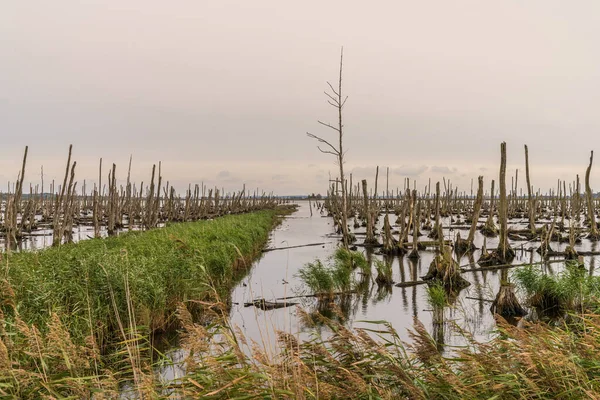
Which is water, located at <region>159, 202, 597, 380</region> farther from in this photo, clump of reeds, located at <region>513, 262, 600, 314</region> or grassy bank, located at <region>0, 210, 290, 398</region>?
grassy bank, located at <region>0, 210, 290, 398</region>

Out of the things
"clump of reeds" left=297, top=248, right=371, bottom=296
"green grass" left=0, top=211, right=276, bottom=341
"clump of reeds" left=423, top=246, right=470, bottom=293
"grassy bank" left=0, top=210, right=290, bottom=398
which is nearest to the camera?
"grassy bank" left=0, top=210, right=290, bottom=398

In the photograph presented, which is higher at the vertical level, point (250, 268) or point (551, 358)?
point (551, 358)

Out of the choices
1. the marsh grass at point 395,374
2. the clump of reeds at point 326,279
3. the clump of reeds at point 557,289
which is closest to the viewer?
the marsh grass at point 395,374

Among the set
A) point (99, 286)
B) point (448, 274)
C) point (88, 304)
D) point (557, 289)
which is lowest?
point (448, 274)

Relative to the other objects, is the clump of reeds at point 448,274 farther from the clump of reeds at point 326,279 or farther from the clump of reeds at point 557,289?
the clump of reeds at point 326,279

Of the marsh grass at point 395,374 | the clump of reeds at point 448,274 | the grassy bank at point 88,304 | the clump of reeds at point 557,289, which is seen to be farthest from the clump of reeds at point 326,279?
the marsh grass at point 395,374

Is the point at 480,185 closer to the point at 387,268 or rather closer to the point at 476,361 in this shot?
the point at 387,268

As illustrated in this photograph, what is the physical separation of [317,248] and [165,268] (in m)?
15.3

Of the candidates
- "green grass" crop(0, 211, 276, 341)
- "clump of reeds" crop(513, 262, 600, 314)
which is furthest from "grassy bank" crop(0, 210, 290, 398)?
"clump of reeds" crop(513, 262, 600, 314)

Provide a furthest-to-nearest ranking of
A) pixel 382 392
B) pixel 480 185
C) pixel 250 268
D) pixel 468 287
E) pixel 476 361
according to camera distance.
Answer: pixel 480 185 < pixel 250 268 < pixel 468 287 < pixel 476 361 < pixel 382 392

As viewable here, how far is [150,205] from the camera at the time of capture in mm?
30328

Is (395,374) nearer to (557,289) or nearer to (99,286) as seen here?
(99,286)

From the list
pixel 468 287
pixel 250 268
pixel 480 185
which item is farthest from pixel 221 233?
pixel 480 185

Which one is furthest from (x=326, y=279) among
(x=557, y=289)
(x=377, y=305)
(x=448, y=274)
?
(x=557, y=289)
